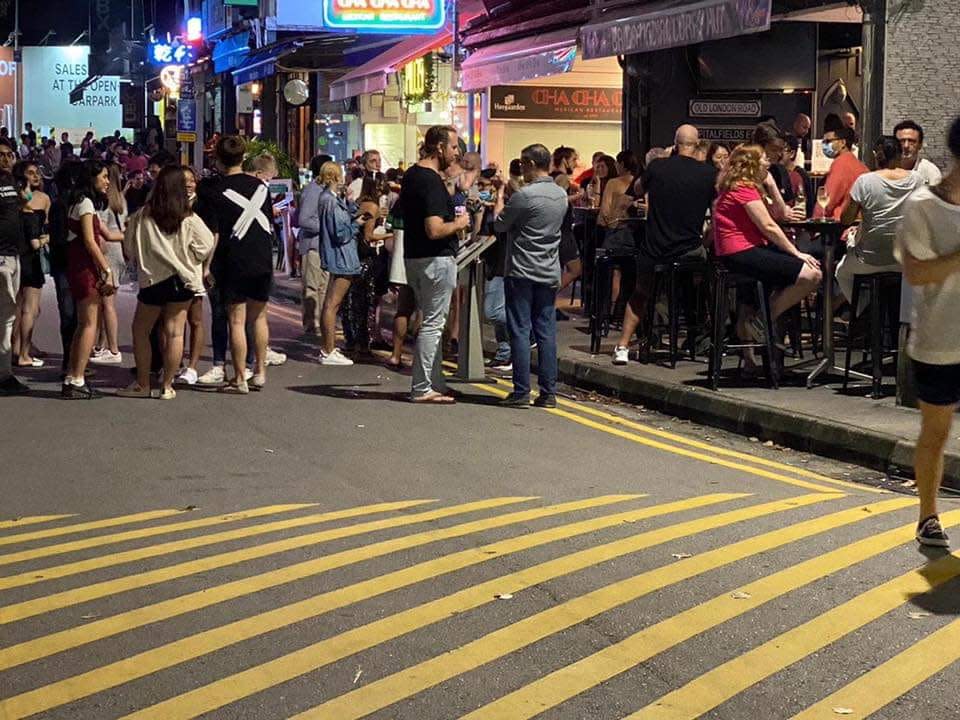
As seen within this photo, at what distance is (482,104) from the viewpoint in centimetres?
2656

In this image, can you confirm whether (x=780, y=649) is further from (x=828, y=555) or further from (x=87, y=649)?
(x=87, y=649)

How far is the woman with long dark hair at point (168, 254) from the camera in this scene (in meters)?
12.9

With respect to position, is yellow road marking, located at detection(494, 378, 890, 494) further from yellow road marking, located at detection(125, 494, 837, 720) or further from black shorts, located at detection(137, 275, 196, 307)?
black shorts, located at detection(137, 275, 196, 307)

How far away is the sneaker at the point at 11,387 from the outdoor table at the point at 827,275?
601 centimetres

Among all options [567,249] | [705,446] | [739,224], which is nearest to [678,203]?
[739,224]

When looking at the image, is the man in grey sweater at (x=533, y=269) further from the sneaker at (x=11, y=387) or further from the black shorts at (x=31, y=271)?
the black shorts at (x=31, y=271)

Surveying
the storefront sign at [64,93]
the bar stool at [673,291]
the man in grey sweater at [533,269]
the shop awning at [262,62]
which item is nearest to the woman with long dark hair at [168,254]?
the man in grey sweater at [533,269]

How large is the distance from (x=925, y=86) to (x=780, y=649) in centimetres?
920

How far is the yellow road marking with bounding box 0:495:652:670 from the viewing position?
6121mm

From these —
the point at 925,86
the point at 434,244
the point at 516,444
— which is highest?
the point at 925,86

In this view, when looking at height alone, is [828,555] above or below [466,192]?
below

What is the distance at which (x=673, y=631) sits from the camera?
6184 millimetres

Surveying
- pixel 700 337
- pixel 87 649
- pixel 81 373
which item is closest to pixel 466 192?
pixel 700 337

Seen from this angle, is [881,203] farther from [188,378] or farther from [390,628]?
[390,628]
